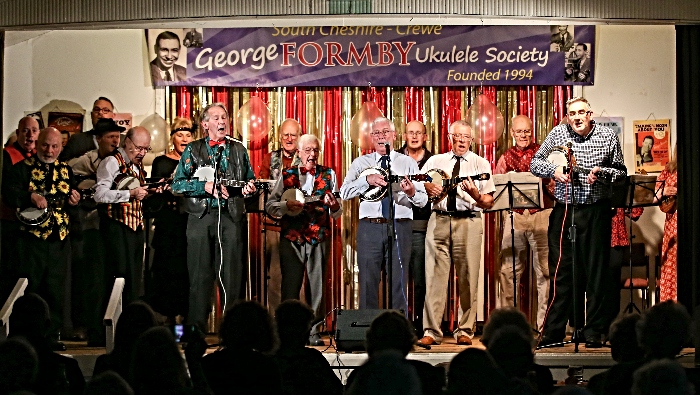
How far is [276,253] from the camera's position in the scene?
35.8 feet

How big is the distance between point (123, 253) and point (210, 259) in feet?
3.33

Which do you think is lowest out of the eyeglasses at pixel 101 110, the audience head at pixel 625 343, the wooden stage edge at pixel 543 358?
the wooden stage edge at pixel 543 358

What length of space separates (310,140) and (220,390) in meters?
4.89

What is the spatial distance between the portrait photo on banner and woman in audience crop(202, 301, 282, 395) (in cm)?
574

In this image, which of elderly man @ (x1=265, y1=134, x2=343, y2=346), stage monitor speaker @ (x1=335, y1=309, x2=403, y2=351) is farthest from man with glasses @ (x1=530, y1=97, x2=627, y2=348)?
elderly man @ (x1=265, y1=134, x2=343, y2=346)

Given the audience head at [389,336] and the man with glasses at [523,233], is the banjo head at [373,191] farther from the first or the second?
the audience head at [389,336]

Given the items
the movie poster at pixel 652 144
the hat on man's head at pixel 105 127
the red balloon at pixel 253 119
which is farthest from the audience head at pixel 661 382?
the movie poster at pixel 652 144

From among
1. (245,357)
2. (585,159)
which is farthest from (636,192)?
(245,357)

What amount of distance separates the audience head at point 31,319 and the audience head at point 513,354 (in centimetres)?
294

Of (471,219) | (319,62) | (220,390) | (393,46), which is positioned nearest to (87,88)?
(319,62)

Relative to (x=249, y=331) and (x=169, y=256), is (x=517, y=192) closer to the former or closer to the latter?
(x=169, y=256)

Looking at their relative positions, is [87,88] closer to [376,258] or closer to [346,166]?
→ [346,166]

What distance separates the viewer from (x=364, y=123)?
10898mm

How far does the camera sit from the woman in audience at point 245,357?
525cm
